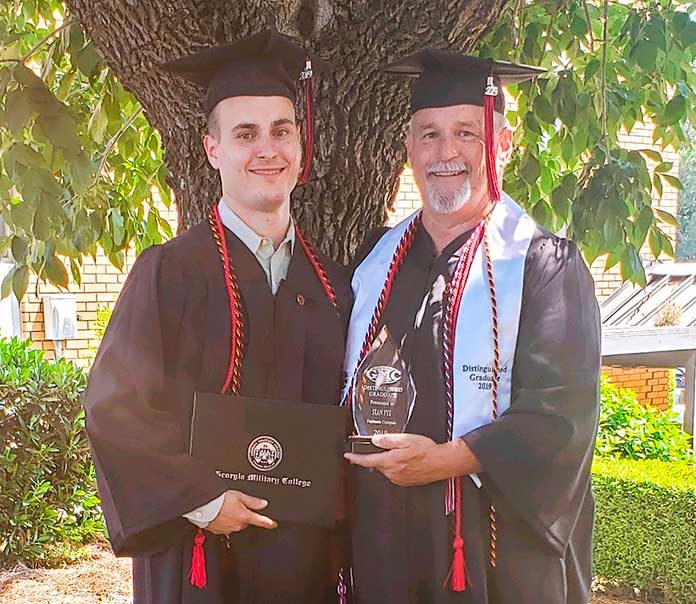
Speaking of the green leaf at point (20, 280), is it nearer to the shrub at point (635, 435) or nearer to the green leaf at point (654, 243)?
the green leaf at point (654, 243)

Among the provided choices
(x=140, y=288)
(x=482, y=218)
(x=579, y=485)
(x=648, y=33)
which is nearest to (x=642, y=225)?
(x=648, y=33)

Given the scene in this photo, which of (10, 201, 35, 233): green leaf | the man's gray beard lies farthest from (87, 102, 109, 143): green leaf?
the man's gray beard

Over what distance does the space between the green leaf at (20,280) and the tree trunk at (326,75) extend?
35.9 inches

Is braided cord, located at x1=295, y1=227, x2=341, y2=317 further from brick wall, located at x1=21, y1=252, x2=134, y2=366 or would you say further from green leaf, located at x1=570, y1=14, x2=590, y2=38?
brick wall, located at x1=21, y1=252, x2=134, y2=366

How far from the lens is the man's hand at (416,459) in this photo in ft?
6.55

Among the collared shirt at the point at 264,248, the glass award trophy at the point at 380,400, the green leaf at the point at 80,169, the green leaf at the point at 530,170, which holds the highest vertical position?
the green leaf at the point at 530,170

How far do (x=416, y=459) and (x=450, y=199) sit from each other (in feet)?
2.02

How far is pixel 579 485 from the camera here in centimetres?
211

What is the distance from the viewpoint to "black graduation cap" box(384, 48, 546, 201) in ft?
7.07

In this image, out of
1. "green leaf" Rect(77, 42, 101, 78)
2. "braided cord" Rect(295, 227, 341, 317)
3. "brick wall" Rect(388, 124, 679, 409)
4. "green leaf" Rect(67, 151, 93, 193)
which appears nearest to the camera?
"braided cord" Rect(295, 227, 341, 317)

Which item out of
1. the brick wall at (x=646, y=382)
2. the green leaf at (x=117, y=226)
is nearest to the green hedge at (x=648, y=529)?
the green leaf at (x=117, y=226)

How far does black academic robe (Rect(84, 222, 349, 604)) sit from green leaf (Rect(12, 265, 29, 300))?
1424 millimetres

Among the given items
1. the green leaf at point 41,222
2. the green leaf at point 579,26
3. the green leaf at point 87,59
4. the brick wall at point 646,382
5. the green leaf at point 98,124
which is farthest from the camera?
the brick wall at point 646,382

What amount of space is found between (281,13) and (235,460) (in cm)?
125
